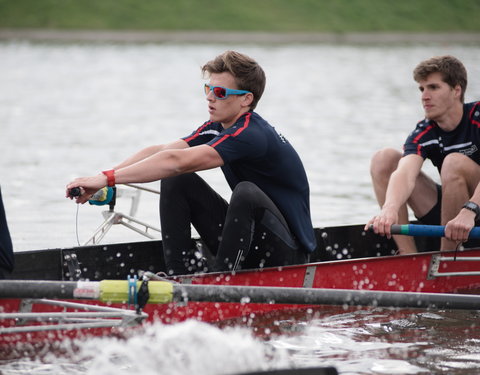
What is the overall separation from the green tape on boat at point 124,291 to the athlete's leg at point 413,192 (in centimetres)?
283

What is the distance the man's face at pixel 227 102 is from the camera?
6160 millimetres

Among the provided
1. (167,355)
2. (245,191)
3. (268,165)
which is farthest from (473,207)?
(167,355)

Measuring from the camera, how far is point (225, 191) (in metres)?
12.9

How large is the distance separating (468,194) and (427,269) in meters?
0.69

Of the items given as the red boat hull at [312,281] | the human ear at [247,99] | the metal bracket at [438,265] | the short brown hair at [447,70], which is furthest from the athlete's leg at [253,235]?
the short brown hair at [447,70]

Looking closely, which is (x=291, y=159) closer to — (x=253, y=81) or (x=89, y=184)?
(x=253, y=81)

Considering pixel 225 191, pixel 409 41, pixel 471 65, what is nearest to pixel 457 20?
pixel 409 41

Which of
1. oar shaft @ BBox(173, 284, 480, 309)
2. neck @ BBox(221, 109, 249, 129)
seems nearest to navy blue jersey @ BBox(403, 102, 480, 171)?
neck @ BBox(221, 109, 249, 129)

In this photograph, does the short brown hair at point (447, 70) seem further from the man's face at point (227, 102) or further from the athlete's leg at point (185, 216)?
the athlete's leg at point (185, 216)

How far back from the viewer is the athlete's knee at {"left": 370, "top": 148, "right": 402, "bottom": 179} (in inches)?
289

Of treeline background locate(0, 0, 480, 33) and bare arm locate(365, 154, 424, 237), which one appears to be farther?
treeline background locate(0, 0, 480, 33)

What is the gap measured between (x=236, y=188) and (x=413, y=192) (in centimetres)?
200

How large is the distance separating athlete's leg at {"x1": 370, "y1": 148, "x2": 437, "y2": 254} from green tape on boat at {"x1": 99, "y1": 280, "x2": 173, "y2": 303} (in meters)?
2.83

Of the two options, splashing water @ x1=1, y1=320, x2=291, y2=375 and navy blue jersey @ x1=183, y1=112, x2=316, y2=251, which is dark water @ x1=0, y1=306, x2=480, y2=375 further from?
navy blue jersey @ x1=183, y1=112, x2=316, y2=251
